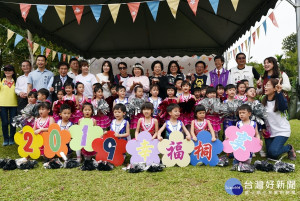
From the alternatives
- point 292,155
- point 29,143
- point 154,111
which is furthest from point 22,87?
point 292,155

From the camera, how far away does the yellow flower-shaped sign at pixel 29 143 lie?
3572mm

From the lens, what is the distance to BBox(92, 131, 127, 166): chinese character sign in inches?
132

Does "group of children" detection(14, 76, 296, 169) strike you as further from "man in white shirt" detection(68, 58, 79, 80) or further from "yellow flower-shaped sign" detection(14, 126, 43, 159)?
"man in white shirt" detection(68, 58, 79, 80)

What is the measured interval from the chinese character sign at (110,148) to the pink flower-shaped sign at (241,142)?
1.47m

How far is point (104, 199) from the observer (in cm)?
228

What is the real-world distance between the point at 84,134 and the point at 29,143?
89cm

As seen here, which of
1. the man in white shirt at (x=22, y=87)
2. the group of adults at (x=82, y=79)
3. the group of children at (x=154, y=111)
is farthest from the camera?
the man in white shirt at (x=22, y=87)

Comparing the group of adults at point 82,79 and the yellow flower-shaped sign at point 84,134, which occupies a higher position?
the group of adults at point 82,79

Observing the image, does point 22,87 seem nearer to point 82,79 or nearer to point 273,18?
point 82,79

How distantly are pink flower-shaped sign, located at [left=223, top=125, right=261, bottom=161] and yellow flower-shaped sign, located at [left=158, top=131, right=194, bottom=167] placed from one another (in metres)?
0.52

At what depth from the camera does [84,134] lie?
3496mm

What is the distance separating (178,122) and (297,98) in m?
1.94
